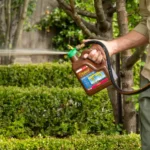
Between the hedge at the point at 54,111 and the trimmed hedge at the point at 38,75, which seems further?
the trimmed hedge at the point at 38,75

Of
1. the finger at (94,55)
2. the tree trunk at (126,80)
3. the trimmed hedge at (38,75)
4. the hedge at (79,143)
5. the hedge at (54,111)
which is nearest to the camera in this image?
the finger at (94,55)

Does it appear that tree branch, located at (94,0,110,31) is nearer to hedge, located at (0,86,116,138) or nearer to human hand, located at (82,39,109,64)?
hedge, located at (0,86,116,138)

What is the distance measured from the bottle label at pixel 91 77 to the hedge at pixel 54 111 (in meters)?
3.66

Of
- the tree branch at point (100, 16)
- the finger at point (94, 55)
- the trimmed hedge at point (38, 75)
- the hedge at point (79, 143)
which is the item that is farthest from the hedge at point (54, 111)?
the finger at point (94, 55)

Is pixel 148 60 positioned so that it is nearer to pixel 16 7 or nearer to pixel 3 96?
pixel 3 96

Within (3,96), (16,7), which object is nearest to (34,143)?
(3,96)

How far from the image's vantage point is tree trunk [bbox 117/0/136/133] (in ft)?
16.8

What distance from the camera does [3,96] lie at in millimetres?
6730

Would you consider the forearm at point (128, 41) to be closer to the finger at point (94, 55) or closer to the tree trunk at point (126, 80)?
the finger at point (94, 55)

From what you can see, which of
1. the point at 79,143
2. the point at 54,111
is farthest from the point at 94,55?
the point at 54,111

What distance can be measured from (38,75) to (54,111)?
2.50m

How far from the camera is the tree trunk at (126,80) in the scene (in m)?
5.12

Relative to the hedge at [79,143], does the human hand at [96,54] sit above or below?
above

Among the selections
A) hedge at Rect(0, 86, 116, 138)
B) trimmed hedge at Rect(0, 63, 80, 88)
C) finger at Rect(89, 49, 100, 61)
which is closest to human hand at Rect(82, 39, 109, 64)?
finger at Rect(89, 49, 100, 61)
